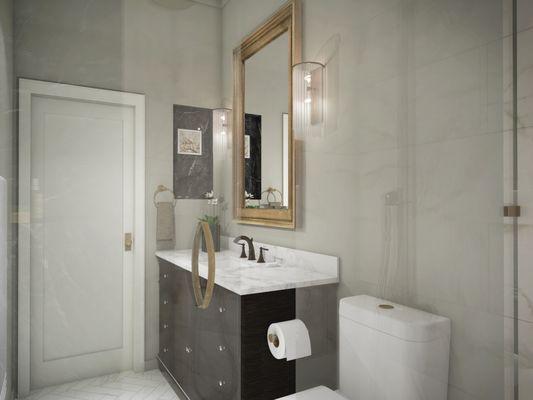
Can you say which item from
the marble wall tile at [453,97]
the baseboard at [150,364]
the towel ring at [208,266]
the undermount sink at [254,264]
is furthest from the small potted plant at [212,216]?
the marble wall tile at [453,97]

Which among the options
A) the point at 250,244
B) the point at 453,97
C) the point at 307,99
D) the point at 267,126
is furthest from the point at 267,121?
the point at 453,97

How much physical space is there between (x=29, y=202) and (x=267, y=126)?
2.11 ft

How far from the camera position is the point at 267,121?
99 cm

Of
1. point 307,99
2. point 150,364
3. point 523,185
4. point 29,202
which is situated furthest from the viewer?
point 307,99

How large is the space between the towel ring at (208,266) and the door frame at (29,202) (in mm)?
137

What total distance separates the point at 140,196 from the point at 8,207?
27cm

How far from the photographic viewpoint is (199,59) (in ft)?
3.02

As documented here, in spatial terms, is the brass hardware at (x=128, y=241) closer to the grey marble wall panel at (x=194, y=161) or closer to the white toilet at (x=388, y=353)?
the grey marble wall panel at (x=194, y=161)

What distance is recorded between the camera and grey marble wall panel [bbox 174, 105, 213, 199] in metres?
0.87

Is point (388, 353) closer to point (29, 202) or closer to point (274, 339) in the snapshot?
point (274, 339)

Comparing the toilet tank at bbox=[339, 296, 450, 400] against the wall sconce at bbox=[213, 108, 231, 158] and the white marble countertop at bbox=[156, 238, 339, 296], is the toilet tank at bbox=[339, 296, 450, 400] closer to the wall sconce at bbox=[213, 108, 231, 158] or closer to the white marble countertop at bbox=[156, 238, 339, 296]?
the white marble countertop at bbox=[156, 238, 339, 296]

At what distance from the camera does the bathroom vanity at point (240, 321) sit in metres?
0.91

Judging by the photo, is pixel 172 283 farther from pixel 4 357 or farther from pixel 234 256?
pixel 4 357

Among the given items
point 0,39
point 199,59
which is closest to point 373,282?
point 199,59
